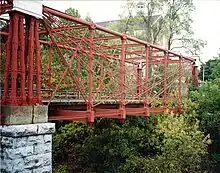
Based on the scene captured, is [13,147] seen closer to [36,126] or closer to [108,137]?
[36,126]

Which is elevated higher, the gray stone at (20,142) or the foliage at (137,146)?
the gray stone at (20,142)

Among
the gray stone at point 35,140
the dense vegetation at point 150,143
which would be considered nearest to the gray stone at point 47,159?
the gray stone at point 35,140

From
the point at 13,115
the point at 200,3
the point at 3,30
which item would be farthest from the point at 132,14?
the point at 13,115

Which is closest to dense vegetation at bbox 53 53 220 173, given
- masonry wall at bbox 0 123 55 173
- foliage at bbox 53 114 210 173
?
foliage at bbox 53 114 210 173

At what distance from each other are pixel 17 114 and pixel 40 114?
2.18 feet

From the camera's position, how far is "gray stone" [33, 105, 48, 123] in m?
7.48

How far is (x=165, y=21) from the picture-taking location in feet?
87.1

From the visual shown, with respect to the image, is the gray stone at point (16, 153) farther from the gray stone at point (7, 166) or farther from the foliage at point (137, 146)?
the foliage at point (137, 146)

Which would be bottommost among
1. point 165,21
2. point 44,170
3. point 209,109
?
point 44,170

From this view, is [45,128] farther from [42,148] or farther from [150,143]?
[150,143]

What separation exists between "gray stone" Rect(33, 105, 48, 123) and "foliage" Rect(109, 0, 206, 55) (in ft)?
64.3

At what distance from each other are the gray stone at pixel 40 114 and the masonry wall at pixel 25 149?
14 centimetres

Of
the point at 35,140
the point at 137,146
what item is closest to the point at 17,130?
the point at 35,140

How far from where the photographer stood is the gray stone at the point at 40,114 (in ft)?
24.5
